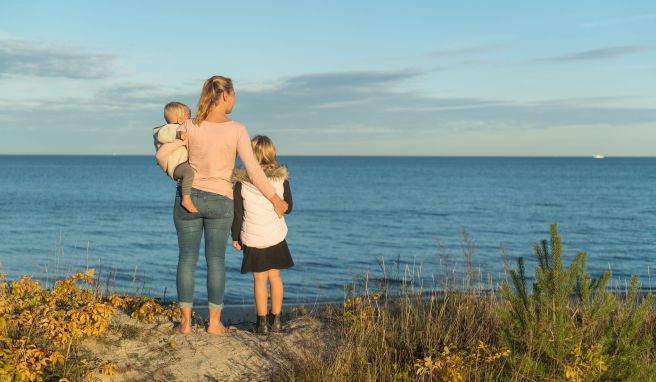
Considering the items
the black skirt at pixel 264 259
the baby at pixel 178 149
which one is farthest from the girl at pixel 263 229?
the baby at pixel 178 149

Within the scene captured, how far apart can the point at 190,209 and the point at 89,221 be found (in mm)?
32363

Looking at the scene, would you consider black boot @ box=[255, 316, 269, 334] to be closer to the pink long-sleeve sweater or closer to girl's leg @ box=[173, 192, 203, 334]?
girl's leg @ box=[173, 192, 203, 334]

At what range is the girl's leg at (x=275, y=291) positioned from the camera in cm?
659

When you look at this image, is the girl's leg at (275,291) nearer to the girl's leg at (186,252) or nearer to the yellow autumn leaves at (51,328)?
the girl's leg at (186,252)

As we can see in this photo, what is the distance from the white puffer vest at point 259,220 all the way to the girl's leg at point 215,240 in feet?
1.09

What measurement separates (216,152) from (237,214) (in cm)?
80

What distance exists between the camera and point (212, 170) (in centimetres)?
602

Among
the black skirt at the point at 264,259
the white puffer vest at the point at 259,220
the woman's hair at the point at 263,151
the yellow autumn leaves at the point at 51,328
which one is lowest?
the yellow autumn leaves at the point at 51,328

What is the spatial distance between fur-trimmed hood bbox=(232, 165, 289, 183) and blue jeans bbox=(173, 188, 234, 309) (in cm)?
27

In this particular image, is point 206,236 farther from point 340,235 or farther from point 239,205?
point 340,235

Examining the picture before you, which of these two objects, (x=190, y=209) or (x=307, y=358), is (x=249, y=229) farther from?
(x=307, y=358)

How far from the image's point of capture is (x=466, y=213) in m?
43.3

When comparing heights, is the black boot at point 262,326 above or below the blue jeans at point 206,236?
below

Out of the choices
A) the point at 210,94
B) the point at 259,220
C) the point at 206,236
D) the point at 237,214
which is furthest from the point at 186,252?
the point at 210,94
